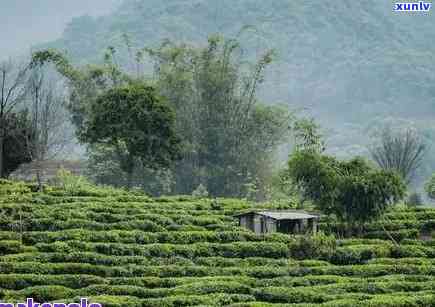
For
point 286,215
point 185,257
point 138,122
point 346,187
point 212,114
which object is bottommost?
point 185,257

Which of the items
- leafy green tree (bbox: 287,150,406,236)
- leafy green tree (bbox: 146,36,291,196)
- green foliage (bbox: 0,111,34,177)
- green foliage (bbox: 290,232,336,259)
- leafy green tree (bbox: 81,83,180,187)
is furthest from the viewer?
leafy green tree (bbox: 146,36,291,196)

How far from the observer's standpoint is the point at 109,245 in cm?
4444

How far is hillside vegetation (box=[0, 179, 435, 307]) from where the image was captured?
38406 mm

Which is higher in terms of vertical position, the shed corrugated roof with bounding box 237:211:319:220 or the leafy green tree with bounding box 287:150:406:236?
the leafy green tree with bounding box 287:150:406:236

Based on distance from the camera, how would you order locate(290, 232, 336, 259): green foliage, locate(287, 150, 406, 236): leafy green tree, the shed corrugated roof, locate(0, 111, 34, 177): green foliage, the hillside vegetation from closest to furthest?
the hillside vegetation < locate(290, 232, 336, 259): green foliage < the shed corrugated roof < locate(287, 150, 406, 236): leafy green tree < locate(0, 111, 34, 177): green foliage

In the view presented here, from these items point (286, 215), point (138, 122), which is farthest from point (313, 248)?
point (138, 122)

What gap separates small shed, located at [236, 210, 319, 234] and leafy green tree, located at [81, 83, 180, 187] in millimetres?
12506

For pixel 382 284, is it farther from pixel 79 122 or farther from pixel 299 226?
pixel 79 122

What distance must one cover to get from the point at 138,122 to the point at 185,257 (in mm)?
18222

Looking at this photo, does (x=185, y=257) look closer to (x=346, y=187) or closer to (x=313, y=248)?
(x=313, y=248)

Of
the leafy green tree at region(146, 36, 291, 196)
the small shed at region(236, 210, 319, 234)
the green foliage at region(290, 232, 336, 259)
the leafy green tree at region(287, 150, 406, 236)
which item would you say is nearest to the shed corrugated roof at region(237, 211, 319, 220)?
the small shed at region(236, 210, 319, 234)

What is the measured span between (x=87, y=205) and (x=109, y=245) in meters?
7.88

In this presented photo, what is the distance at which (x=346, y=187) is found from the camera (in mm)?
51438

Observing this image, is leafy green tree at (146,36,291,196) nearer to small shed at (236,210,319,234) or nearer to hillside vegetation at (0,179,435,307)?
hillside vegetation at (0,179,435,307)
